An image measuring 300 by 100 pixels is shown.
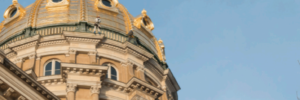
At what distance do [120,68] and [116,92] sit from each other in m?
3.12

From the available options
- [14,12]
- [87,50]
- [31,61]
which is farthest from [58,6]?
[31,61]

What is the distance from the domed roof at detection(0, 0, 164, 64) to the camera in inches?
1836

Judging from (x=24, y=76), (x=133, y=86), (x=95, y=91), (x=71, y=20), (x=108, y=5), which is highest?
(x=108, y=5)

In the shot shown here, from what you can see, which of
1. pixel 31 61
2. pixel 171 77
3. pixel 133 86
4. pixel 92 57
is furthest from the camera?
pixel 171 77

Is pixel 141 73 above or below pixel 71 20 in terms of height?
below

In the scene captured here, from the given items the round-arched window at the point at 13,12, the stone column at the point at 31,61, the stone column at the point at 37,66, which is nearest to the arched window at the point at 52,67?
the stone column at the point at 37,66

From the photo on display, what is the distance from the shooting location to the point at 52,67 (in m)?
43.4

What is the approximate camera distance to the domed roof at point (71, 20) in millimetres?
46625

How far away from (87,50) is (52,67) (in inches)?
122

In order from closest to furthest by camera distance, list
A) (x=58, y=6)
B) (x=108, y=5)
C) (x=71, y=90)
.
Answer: (x=71, y=90), (x=58, y=6), (x=108, y=5)

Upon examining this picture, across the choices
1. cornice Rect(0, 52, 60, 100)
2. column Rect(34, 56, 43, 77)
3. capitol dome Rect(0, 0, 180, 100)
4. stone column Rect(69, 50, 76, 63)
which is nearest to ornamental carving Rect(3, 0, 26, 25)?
capitol dome Rect(0, 0, 180, 100)

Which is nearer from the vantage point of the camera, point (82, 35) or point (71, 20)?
point (82, 35)

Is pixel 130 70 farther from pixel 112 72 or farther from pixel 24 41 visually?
pixel 24 41

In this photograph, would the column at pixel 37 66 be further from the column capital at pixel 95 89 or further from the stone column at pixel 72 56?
the column capital at pixel 95 89
